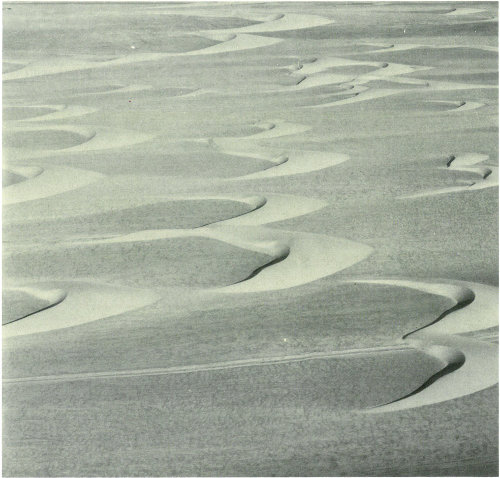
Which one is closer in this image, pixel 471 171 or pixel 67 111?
pixel 471 171

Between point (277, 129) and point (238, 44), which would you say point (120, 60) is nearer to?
point (238, 44)

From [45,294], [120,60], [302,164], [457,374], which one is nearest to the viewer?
[457,374]

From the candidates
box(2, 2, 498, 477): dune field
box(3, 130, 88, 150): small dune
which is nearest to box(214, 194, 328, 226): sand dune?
box(2, 2, 498, 477): dune field

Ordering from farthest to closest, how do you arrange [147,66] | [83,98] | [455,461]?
[147,66], [83,98], [455,461]

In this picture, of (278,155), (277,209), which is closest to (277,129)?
(278,155)

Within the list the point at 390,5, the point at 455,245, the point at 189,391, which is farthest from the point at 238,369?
the point at 390,5

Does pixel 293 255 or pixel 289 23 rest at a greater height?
pixel 289 23

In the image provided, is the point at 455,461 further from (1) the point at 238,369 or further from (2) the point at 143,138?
(2) the point at 143,138

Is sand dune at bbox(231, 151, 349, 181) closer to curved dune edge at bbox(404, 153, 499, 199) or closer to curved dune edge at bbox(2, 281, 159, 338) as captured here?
curved dune edge at bbox(404, 153, 499, 199)

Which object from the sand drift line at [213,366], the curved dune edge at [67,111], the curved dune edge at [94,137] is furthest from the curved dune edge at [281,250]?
the curved dune edge at [67,111]

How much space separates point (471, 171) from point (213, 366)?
21.3 inches

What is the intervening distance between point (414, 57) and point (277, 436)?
3.13ft

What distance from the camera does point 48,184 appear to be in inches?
43.3

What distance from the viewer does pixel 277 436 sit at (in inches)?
28.6
